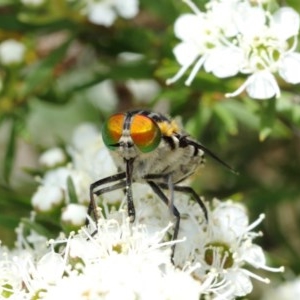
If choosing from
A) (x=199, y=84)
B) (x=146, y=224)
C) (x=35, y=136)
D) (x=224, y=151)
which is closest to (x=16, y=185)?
(x=35, y=136)

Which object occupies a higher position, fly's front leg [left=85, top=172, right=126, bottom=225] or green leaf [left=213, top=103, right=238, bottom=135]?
fly's front leg [left=85, top=172, right=126, bottom=225]

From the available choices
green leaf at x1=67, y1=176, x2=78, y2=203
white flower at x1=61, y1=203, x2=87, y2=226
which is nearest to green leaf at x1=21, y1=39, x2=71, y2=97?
green leaf at x1=67, y1=176, x2=78, y2=203

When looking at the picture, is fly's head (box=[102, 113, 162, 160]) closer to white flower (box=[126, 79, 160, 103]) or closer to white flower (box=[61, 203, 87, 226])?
white flower (box=[61, 203, 87, 226])

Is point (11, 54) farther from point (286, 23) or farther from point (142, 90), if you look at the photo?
point (286, 23)

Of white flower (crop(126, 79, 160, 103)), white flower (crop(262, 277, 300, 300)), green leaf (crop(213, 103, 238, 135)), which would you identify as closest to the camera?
green leaf (crop(213, 103, 238, 135))

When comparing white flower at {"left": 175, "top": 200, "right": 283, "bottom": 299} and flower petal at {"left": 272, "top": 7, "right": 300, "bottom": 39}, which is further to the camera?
flower petal at {"left": 272, "top": 7, "right": 300, "bottom": 39}

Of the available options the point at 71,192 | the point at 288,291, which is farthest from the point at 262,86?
the point at 288,291

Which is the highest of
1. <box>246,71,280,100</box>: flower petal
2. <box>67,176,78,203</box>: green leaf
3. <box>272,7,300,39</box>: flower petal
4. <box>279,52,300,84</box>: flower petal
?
<box>272,7,300,39</box>: flower petal
